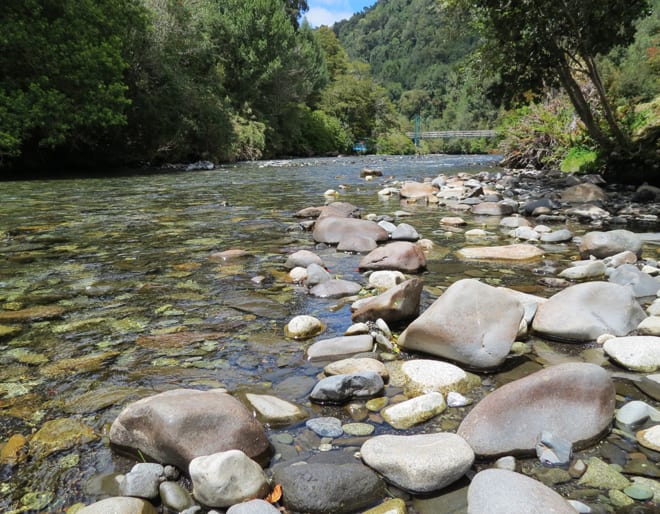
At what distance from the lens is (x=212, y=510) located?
161 centimetres

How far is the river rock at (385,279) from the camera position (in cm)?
404

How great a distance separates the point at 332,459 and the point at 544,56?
1008cm

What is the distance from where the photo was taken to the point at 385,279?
161 inches

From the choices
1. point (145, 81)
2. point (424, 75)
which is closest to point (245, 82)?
point (145, 81)

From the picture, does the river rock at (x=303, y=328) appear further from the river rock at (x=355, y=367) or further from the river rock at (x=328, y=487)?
the river rock at (x=328, y=487)

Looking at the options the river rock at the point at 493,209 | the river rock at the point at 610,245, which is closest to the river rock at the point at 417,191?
the river rock at the point at 493,209

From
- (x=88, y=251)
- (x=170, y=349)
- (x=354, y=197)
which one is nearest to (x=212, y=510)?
(x=170, y=349)

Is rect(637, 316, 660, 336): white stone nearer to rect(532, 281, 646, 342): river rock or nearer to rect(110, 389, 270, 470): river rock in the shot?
rect(532, 281, 646, 342): river rock

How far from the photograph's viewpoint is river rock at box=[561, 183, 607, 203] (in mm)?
8930

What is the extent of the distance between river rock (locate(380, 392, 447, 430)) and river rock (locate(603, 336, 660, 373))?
1058 mm

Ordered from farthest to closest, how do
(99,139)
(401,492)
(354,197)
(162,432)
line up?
(99,139) < (354,197) < (162,432) < (401,492)

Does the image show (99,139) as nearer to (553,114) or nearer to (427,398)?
(553,114)

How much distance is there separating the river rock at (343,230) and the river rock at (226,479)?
4.17 meters

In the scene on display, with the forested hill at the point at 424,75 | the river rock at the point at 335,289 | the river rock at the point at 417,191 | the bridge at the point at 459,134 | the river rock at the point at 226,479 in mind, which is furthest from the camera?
the forested hill at the point at 424,75
